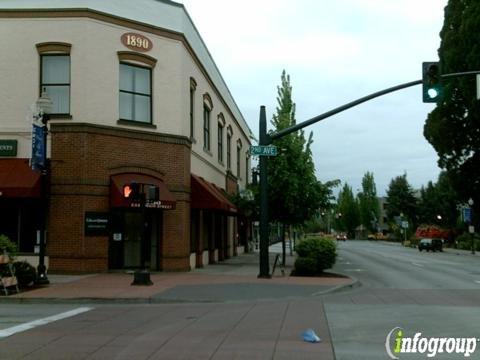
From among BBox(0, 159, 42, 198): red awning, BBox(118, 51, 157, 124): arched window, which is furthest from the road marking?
BBox(118, 51, 157, 124): arched window

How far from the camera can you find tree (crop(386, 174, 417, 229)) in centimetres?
10262

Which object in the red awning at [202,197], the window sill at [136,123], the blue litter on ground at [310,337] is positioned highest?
the window sill at [136,123]

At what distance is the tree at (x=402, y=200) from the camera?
10262 centimetres

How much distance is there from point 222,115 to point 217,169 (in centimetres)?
371

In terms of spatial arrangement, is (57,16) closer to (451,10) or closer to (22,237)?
(22,237)

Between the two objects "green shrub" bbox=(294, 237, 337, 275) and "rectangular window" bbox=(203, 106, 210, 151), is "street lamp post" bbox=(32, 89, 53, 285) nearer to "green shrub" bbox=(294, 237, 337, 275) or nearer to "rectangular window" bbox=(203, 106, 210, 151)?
"green shrub" bbox=(294, 237, 337, 275)

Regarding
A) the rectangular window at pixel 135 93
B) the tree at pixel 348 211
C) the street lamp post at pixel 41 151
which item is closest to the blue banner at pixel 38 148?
the street lamp post at pixel 41 151

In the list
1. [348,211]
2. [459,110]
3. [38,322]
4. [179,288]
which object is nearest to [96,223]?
[179,288]

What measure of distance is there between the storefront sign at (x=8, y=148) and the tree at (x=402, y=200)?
86.9 meters

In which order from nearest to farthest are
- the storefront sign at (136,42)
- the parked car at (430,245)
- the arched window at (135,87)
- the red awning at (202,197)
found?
the storefront sign at (136,42) → the arched window at (135,87) → the red awning at (202,197) → the parked car at (430,245)

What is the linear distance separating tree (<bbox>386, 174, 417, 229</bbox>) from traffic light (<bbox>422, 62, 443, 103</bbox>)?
8694cm

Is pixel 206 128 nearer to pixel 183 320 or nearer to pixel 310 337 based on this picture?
pixel 183 320

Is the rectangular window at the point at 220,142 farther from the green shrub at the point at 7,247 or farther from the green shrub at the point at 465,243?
the green shrub at the point at 465,243

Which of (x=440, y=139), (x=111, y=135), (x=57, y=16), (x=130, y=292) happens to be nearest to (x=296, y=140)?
(x=111, y=135)
